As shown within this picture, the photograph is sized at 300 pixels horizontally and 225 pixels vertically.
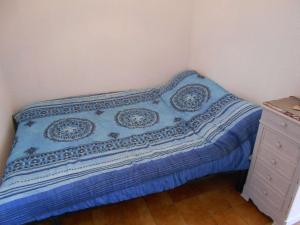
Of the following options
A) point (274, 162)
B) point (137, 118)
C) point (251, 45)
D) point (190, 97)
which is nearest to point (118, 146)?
point (137, 118)

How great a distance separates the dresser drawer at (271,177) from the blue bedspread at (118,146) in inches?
4.6

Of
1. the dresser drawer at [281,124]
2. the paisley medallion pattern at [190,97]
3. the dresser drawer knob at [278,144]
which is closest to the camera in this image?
the dresser drawer at [281,124]

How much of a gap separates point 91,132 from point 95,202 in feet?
2.23

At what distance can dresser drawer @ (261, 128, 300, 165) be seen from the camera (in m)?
1.43

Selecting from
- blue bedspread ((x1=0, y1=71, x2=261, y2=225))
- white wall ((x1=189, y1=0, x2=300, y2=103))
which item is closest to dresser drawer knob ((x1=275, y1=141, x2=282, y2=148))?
blue bedspread ((x1=0, y1=71, x2=261, y2=225))

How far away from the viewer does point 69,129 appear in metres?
2.02

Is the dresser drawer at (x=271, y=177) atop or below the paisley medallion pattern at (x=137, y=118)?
below

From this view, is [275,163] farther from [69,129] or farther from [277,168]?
[69,129]

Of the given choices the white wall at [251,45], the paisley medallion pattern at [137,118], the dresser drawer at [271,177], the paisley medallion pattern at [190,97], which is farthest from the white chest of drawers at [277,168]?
the paisley medallion pattern at [137,118]

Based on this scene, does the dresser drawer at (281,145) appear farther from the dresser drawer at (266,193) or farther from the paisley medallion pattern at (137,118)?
the paisley medallion pattern at (137,118)

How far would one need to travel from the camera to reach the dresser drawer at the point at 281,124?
4.55 feet

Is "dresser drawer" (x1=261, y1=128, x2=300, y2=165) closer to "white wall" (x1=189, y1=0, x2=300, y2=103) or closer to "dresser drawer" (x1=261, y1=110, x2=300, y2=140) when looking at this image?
"dresser drawer" (x1=261, y1=110, x2=300, y2=140)

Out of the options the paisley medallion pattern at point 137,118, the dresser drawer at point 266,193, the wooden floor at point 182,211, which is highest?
the paisley medallion pattern at point 137,118

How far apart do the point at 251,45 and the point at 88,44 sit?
1.54 m
